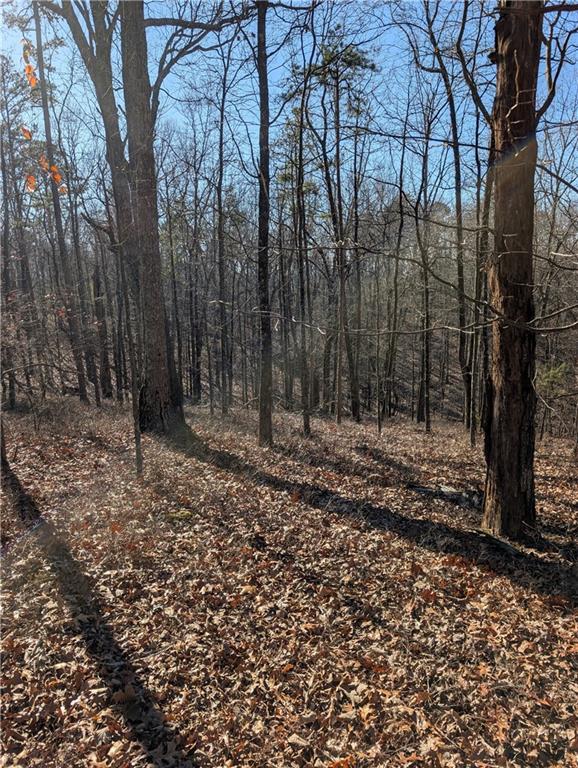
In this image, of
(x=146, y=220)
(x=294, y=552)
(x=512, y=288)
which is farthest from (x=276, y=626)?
(x=146, y=220)

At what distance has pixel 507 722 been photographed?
10.4ft

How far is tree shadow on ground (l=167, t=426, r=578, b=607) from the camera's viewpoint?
4859mm

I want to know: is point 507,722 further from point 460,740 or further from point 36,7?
point 36,7

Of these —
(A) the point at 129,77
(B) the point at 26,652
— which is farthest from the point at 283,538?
(A) the point at 129,77

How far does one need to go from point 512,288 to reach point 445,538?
3.10 metres

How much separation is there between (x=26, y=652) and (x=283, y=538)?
2.82 metres

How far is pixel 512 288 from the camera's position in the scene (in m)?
5.25

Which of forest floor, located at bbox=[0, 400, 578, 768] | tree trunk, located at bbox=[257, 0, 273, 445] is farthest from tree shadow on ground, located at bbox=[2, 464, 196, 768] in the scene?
tree trunk, located at bbox=[257, 0, 273, 445]

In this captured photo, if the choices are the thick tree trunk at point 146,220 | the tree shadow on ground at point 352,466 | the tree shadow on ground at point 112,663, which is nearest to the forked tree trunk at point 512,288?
the tree shadow on ground at point 352,466

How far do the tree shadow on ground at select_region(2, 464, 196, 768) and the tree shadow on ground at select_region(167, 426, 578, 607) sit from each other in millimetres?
3167

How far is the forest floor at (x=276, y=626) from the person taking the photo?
3092 millimetres

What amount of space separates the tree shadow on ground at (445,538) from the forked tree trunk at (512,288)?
15.3 inches

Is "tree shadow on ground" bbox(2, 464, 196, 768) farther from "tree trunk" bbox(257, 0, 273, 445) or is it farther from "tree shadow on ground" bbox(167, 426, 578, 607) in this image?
"tree trunk" bbox(257, 0, 273, 445)

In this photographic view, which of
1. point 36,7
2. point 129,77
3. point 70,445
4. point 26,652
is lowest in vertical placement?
point 26,652
